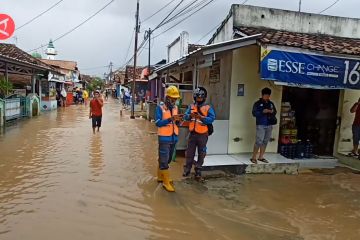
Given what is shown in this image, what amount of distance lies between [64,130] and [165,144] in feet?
30.1

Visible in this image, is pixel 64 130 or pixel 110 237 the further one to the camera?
pixel 64 130

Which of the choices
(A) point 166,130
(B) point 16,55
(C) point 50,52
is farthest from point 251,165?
(C) point 50,52

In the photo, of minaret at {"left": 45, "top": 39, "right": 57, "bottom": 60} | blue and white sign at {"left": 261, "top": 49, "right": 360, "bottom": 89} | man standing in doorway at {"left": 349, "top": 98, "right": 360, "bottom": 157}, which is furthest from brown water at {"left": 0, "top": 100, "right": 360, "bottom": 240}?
minaret at {"left": 45, "top": 39, "right": 57, "bottom": 60}

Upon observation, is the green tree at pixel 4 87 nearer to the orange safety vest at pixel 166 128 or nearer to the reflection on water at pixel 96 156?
the reflection on water at pixel 96 156

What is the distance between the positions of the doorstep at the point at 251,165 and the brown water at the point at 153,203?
0.95 ft

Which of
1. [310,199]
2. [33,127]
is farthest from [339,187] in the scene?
[33,127]

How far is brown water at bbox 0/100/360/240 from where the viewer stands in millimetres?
4484

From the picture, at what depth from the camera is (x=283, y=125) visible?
28.9 ft

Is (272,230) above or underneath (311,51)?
underneath

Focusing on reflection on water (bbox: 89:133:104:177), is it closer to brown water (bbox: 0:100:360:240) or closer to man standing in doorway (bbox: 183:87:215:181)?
brown water (bbox: 0:100:360:240)

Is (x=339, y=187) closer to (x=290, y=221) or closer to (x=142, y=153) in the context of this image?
(x=290, y=221)

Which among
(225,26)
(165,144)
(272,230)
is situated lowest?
(272,230)

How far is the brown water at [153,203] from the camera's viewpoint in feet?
14.7

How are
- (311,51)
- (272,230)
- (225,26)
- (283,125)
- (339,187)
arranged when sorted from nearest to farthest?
(272,230) → (339,187) → (311,51) → (283,125) → (225,26)
